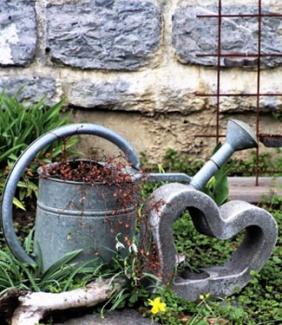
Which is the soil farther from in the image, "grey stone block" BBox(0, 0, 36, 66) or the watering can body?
"grey stone block" BBox(0, 0, 36, 66)

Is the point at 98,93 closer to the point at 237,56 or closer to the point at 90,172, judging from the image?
the point at 237,56

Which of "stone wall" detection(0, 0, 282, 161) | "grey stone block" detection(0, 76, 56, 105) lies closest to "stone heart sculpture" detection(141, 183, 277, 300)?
"stone wall" detection(0, 0, 282, 161)

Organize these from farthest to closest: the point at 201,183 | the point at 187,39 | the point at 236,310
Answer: the point at 187,39 < the point at 201,183 < the point at 236,310

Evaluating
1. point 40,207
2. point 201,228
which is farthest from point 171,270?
point 40,207

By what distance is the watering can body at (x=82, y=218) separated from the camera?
294 centimetres

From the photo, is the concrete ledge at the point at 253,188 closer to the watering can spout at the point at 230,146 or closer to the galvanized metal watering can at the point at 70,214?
the watering can spout at the point at 230,146

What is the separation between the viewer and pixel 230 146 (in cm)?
311

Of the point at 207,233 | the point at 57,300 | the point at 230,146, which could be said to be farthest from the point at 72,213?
the point at 230,146

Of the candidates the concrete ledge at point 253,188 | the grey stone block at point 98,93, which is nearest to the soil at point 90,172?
the concrete ledge at point 253,188

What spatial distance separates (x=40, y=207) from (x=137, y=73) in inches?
55.9

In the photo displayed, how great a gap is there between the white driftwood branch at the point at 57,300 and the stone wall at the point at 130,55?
1503 millimetres

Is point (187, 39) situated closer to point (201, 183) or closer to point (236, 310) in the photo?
point (201, 183)

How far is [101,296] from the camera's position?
2885 mm

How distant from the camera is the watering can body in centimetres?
294
